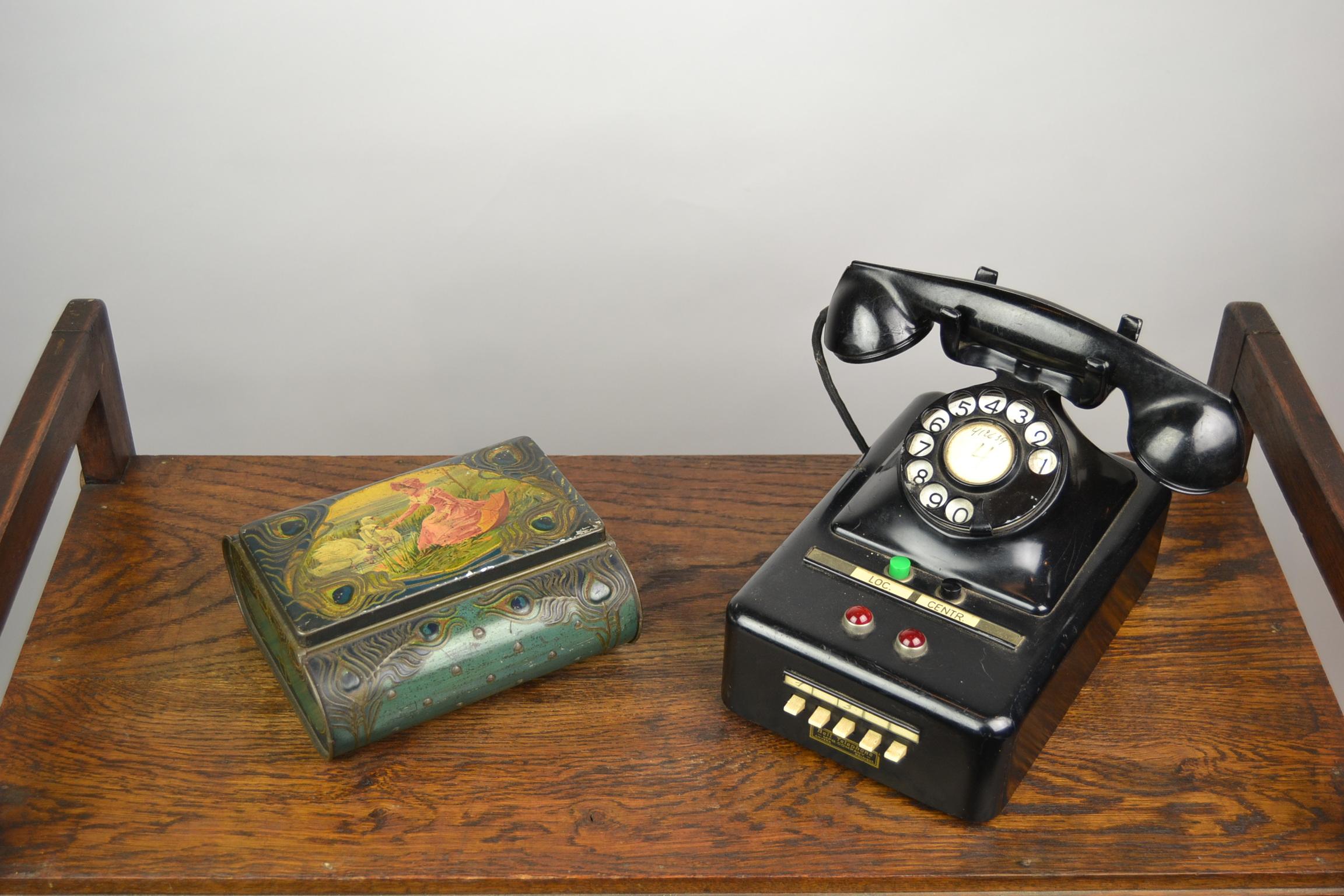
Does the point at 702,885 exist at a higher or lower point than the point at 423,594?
lower

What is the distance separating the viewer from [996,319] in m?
1.11

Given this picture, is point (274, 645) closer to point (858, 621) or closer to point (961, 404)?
point (858, 621)

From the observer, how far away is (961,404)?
1.15 metres

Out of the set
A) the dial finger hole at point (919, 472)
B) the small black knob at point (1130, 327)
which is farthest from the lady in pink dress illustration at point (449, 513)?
the small black knob at point (1130, 327)

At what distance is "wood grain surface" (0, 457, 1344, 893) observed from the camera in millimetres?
1025

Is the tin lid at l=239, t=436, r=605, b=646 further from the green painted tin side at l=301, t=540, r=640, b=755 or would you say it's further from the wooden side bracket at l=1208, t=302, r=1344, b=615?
the wooden side bracket at l=1208, t=302, r=1344, b=615

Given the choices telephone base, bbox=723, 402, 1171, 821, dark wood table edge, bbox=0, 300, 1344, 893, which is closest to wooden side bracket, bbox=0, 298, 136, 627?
dark wood table edge, bbox=0, 300, 1344, 893

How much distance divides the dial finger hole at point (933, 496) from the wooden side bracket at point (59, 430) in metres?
0.71

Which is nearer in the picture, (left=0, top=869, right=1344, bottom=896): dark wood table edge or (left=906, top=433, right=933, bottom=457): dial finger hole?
(left=0, top=869, right=1344, bottom=896): dark wood table edge

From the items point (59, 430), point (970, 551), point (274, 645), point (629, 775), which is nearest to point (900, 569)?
point (970, 551)

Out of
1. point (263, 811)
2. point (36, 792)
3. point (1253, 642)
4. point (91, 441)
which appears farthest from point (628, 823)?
point (91, 441)

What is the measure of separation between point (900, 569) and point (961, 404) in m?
0.15

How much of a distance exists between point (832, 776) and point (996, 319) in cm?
38

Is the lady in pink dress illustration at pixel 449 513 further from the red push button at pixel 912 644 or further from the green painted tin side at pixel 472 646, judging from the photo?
the red push button at pixel 912 644
